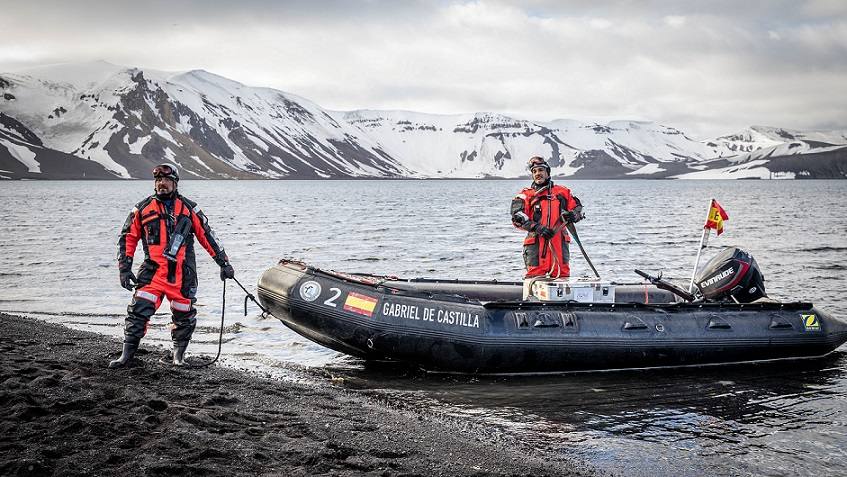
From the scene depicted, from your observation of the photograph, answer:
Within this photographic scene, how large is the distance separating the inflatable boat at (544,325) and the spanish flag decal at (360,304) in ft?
0.04

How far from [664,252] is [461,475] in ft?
69.1

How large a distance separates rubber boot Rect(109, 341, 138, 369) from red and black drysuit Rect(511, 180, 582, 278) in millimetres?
4959

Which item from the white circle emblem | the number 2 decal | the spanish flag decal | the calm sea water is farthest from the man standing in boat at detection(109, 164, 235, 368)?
the calm sea water

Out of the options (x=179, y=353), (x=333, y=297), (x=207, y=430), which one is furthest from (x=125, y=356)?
(x=333, y=297)

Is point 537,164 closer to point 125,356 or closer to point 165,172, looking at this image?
point 165,172

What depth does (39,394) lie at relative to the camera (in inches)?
233

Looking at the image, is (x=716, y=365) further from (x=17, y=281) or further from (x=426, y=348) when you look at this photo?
(x=17, y=281)

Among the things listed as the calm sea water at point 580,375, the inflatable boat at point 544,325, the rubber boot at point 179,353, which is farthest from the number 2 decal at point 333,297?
the rubber boot at point 179,353

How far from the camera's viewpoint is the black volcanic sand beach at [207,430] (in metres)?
4.96

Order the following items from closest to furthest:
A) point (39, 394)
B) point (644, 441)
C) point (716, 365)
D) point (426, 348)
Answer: point (39, 394)
point (644, 441)
point (426, 348)
point (716, 365)

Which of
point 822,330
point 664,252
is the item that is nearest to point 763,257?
→ point 664,252

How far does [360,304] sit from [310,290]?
685 mm

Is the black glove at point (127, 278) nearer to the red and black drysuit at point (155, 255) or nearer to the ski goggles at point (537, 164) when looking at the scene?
the red and black drysuit at point (155, 255)

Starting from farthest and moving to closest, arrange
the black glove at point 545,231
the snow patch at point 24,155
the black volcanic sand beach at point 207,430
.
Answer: the snow patch at point 24,155 < the black glove at point 545,231 < the black volcanic sand beach at point 207,430
